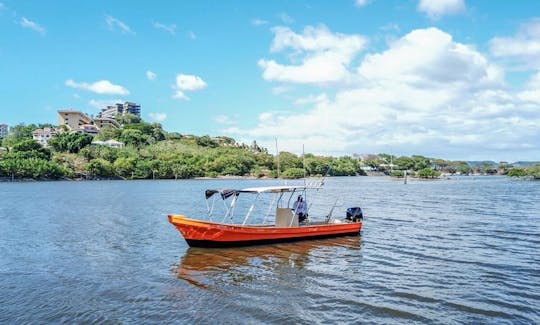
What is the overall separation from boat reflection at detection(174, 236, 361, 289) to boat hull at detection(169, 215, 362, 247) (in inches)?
14.6

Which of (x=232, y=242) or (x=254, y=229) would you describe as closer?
(x=232, y=242)

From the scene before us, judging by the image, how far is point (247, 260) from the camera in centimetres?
2319

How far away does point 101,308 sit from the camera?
49.8 feet

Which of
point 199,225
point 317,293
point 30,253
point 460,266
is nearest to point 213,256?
point 199,225

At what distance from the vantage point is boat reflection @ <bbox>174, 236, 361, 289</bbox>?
19984 millimetres

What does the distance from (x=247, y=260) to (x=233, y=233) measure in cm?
261

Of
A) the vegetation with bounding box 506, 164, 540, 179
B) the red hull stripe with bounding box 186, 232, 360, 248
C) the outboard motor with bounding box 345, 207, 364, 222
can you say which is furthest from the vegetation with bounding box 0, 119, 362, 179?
the red hull stripe with bounding box 186, 232, 360, 248

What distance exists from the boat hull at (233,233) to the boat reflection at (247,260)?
371 millimetres

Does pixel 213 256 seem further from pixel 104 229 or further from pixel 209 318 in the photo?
pixel 104 229

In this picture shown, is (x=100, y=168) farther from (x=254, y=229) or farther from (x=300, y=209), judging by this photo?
(x=254, y=229)

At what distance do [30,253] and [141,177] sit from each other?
14349cm

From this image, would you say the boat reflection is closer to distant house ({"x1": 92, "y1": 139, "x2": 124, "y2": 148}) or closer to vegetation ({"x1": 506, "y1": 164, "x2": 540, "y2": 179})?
vegetation ({"x1": 506, "y1": 164, "x2": 540, "y2": 179})

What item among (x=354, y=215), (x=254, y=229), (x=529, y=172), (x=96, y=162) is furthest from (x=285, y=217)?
(x=529, y=172)

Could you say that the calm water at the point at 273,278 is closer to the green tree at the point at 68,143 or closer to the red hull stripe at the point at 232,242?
the red hull stripe at the point at 232,242
